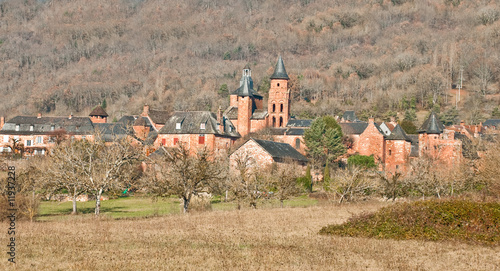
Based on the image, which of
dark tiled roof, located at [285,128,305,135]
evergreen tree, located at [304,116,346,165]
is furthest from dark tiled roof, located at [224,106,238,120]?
evergreen tree, located at [304,116,346,165]

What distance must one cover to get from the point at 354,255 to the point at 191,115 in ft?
203

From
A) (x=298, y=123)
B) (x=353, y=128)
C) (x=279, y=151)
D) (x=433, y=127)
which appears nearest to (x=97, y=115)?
(x=298, y=123)

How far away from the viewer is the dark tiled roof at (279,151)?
202ft

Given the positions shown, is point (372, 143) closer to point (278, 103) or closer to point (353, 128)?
point (353, 128)

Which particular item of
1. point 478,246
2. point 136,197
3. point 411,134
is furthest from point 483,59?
point 478,246

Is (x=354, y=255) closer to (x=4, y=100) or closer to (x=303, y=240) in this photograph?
(x=303, y=240)

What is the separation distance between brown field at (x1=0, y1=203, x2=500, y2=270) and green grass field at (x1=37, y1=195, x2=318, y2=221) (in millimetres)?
8539

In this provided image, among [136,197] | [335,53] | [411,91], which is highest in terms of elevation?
[335,53]

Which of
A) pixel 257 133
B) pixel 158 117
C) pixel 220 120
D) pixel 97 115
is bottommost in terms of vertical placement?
pixel 257 133

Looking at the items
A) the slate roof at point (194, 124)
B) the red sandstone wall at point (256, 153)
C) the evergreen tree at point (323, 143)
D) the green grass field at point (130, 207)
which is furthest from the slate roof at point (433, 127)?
the green grass field at point (130, 207)

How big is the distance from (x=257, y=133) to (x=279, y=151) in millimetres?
21916

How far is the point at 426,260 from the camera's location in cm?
1986

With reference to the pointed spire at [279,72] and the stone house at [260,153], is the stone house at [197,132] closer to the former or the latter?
the stone house at [260,153]

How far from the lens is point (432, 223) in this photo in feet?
81.6
